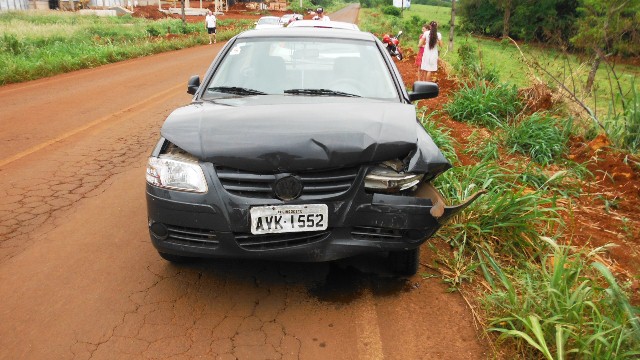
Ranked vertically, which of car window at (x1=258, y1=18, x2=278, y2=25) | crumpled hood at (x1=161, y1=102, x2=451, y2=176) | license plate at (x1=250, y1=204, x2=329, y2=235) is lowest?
license plate at (x1=250, y1=204, x2=329, y2=235)

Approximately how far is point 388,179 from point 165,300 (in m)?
1.57

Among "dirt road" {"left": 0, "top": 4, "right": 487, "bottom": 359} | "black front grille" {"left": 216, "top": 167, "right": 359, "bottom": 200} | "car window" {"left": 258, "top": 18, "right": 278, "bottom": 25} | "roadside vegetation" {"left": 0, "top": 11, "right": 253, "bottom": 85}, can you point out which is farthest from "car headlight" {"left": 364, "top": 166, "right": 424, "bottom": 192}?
"car window" {"left": 258, "top": 18, "right": 278, "bottom": 25}

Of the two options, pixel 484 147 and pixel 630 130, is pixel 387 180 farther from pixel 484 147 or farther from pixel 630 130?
pixel 630 130

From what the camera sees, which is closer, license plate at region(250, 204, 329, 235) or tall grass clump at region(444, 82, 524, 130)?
license plate at region(250, 204, 329, 235)

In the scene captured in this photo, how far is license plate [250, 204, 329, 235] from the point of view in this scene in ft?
8.19

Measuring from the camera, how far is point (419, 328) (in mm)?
2750

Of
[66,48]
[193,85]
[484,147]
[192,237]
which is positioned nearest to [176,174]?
[192,237]

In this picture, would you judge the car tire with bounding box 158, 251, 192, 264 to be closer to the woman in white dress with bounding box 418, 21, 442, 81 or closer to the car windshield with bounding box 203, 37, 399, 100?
the car windshield with bounding box 203, 37, 399, 100

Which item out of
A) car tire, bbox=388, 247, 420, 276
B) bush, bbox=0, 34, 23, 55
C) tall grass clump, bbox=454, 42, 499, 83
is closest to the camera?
car tire, bbox=388, 247, 420, 276

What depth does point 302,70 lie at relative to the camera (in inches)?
151

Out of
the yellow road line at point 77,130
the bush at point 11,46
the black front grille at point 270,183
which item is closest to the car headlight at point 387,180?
the black front grille at point 270,183

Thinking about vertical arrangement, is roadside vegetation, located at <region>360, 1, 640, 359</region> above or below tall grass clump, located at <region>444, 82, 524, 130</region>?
below

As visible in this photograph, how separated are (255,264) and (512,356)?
1754mm

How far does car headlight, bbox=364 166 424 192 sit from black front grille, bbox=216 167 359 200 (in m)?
0.15
